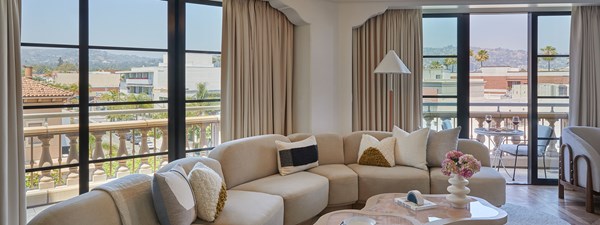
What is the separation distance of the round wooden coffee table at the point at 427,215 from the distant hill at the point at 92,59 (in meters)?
2.32

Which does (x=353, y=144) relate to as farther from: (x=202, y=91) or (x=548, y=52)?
(x=548, y=52)

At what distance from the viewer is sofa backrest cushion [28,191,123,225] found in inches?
78.1

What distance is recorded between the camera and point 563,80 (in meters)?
5.50

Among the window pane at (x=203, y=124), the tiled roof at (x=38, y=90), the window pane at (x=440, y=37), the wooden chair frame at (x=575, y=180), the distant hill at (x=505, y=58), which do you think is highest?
the window pane at (x=440, y=37)

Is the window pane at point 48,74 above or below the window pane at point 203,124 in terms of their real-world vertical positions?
above

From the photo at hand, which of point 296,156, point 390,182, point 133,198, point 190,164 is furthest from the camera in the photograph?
point 296,156

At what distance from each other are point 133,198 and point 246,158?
4.90 ft

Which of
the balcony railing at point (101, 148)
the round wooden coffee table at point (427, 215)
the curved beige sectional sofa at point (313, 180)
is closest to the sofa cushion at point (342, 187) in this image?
the curved beige sectional sofa at point (313, 180)

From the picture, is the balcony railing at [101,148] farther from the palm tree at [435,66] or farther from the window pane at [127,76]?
the palm tree at [435,66]

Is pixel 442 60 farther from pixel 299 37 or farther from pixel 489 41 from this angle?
pixel 299 37

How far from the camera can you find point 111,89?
148 inches

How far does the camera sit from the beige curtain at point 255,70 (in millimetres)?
4344

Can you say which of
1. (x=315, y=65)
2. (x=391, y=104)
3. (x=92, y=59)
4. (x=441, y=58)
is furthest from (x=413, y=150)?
(x=92, y=59)

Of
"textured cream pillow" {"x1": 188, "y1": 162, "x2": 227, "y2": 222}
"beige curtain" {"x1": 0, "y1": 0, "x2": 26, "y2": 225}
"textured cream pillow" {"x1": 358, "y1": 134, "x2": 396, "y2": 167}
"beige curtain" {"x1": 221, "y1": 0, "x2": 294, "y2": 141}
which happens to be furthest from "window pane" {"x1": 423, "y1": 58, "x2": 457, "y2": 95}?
"beige curtain" {"x1": 0, "y1": 0, "x2": 26, "y2": 225}
